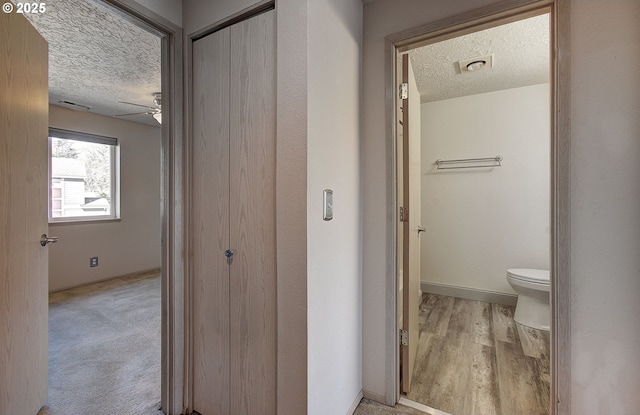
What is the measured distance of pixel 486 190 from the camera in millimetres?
3180

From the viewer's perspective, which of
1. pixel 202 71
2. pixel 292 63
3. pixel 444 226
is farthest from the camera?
pixel 444 226

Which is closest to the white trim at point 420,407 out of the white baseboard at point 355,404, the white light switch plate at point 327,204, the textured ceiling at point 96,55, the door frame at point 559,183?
the white baseboard at point 355,404

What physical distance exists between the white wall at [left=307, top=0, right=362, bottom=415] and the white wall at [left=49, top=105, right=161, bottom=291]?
3.97 m

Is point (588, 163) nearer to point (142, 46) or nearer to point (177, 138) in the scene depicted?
point (177, 138)

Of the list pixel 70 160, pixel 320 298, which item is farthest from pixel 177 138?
pixel 70 160

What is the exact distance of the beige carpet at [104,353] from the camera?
166cm

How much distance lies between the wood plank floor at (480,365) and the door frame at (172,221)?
55.3 inches

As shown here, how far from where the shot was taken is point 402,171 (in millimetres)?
1707

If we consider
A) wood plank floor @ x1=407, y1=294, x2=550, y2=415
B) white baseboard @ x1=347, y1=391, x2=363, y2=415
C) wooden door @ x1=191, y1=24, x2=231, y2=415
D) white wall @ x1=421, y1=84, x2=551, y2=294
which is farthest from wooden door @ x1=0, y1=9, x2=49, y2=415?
white wall @ x1=421, y1=84, x2=551, y2=294

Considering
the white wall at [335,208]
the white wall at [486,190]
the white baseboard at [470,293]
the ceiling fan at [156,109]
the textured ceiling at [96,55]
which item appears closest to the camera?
the white wall at [335,208]

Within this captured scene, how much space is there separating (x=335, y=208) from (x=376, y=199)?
15.9 inches

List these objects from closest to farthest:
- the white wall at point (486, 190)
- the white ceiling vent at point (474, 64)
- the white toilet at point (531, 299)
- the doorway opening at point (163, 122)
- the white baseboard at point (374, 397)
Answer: the doorway opening at point (163, 122)
the white baseboard at point (374, 397)
the white ceiling vent at point (474, 64)
the white toilet at point (531, 299)
the white wall at point (486, 190)

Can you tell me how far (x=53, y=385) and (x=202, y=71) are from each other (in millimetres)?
2190

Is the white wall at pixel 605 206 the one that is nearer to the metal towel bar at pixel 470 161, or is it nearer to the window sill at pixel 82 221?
the metal towel bar at pixel 470 161
